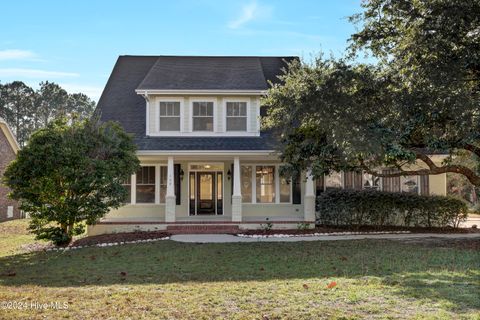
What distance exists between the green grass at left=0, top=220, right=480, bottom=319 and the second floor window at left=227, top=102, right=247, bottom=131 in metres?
6.93

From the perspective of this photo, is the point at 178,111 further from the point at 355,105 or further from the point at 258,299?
the point at 258,299

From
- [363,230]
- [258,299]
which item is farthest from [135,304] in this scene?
[363,230]

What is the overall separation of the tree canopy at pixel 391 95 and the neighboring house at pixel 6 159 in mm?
16499

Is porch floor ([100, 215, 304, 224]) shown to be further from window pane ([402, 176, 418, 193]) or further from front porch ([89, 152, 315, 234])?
window pane ([402, 176, 418, 193])

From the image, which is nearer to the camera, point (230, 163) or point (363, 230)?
point (363, 230)

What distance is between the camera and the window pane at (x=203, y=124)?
17.5m

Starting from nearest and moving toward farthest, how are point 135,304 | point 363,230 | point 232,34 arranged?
point 135,304 < point 363,230 < point 232,34

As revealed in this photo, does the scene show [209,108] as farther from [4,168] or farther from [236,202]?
[4,168]

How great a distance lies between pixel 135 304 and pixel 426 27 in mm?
8668

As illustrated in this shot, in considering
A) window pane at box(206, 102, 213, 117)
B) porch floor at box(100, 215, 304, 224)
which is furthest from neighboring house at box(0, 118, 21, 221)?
window pane at box(206, 102, 213, 117)

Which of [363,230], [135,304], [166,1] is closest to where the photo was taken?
[135,304]

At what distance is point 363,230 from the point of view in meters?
15.6

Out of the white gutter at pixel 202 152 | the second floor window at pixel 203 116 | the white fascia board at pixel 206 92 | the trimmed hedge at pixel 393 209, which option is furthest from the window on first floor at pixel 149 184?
the trimmed hedge at pixel 393 209

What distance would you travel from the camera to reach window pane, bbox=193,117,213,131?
57.3ft
